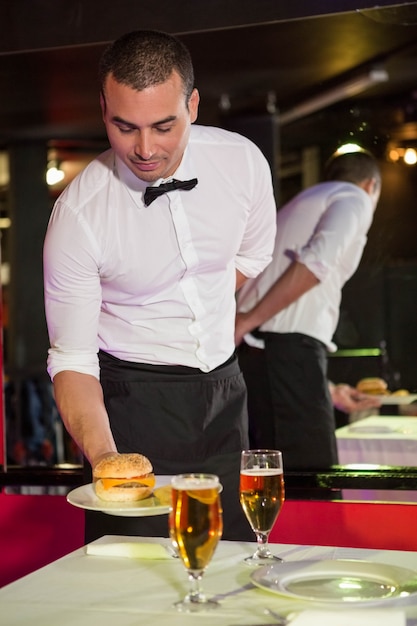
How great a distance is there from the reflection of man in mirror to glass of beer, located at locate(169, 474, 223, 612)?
99.1 inches

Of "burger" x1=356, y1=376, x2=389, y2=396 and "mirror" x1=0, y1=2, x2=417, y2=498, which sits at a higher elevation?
"mirror" x1=0, y1=2, x2=417, y2=498

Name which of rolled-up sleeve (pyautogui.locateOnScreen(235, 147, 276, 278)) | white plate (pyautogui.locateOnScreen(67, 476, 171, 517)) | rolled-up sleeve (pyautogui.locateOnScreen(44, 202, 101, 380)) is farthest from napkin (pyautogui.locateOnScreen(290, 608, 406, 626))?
rolled-up sleeve (pyautogui.locateOnScreen(235, 147, 276, 278))

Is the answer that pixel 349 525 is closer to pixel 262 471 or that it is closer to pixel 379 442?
pixel 379 442

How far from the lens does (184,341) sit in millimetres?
2516

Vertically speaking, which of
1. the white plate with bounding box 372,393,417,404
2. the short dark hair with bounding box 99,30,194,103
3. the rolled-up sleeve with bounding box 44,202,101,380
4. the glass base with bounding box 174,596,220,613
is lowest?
the glass base with bounding box 174,596,220,613

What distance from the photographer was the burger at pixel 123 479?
5.27 feet

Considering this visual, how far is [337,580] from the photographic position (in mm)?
1450

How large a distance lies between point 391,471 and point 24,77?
2644 millimetres

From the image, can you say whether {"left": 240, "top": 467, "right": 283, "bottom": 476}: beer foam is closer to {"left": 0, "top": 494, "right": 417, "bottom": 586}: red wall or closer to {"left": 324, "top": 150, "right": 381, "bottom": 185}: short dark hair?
{"left": 0, "top": 494, "right": 417, "bottom": 586}: red wall

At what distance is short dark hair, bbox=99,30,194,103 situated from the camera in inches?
83.3

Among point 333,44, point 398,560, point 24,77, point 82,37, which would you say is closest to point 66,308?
point 398,560

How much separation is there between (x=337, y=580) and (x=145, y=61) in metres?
1.24

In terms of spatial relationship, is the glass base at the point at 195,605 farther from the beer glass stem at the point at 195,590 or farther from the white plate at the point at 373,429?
the white plate at the point at 373,429

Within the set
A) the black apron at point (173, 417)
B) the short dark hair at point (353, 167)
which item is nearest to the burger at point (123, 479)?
the black apron at point (173, 417)
